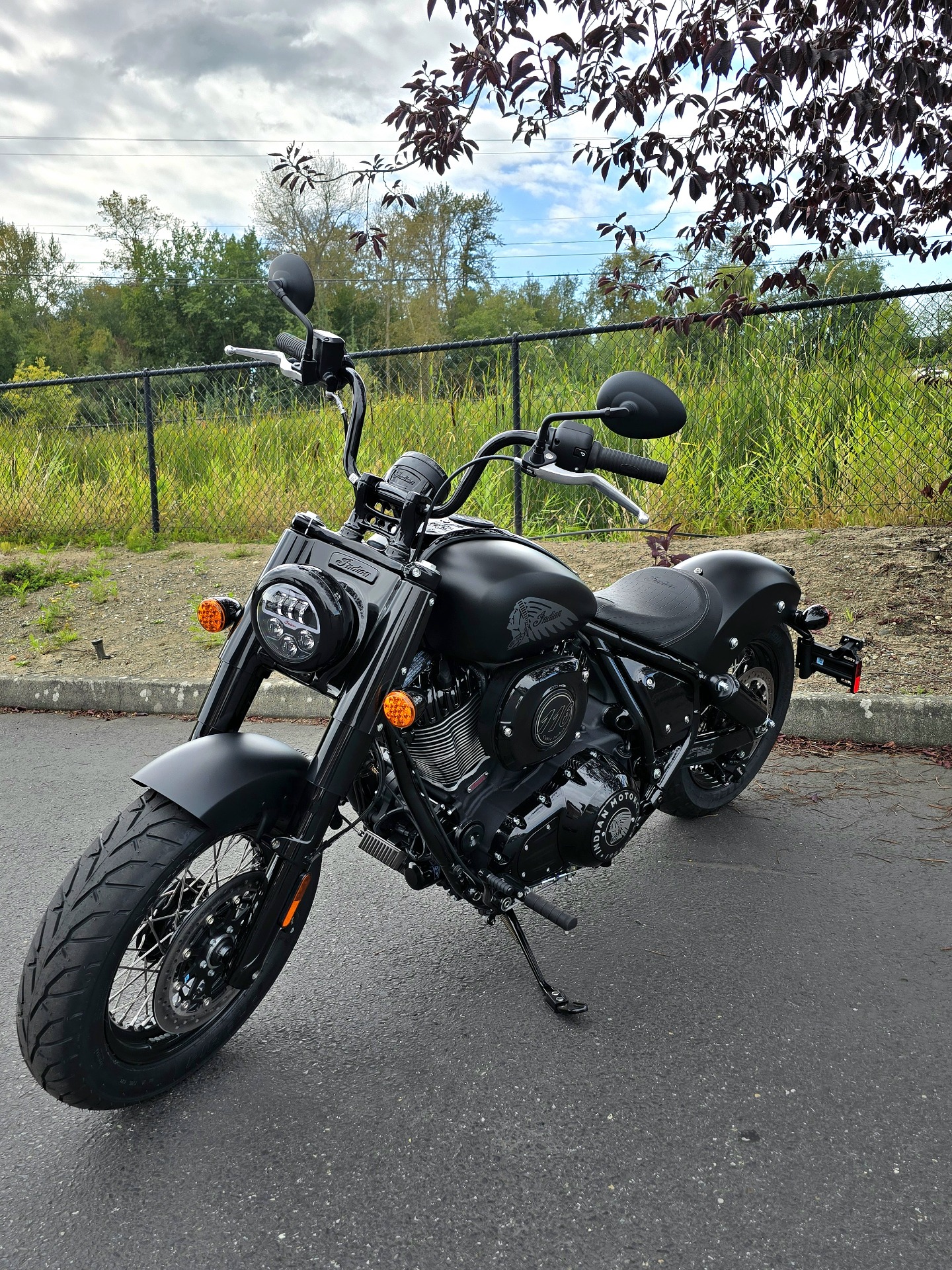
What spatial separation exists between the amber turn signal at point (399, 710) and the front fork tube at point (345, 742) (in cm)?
5

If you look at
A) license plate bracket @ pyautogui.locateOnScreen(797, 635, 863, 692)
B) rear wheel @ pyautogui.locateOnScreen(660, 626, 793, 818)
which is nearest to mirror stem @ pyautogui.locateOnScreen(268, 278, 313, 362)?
rear wheel @ pyautogui.locateOnScreen(660, 626, 793, 818)

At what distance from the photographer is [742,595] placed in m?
3.33

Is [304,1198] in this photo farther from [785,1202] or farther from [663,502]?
[663,502]

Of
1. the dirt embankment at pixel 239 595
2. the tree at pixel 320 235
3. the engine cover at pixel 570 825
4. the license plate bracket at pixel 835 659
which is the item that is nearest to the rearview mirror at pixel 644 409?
the engine cover at pixel 570 825

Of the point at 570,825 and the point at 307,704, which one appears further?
the point at 307,704

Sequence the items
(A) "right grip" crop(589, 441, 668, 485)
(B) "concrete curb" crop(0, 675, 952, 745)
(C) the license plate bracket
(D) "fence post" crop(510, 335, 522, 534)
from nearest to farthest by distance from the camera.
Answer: (A) "right grip" crop(589, 441, 668, 485) → (C) the license plate bracket → (B) "concrete curb" crop(0, 675, 952, 745) → (D) "fence post" crop(510, 335, 522, 534)

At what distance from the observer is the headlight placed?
2121 mm

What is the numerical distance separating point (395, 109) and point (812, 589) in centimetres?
359

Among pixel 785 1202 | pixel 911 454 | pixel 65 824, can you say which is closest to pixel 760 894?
pixel 785 1202

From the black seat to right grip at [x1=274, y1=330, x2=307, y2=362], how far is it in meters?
1.09

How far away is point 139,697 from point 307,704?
994 millimetres

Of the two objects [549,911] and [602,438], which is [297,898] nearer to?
[549,911]

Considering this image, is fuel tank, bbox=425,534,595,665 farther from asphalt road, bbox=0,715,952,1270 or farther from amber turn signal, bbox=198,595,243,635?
asphalt road, bbox=0,715,952,1270

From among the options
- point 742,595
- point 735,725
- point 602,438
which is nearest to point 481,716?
point 742,595
